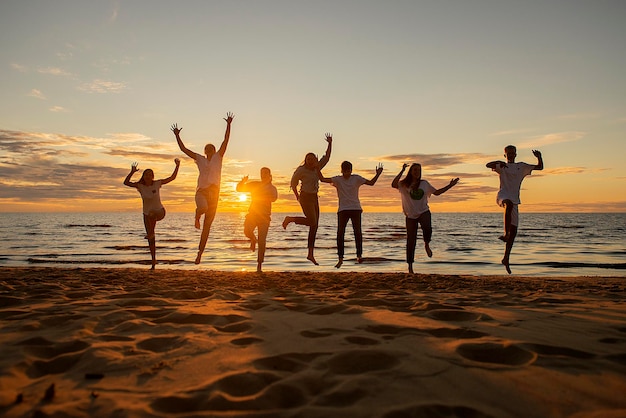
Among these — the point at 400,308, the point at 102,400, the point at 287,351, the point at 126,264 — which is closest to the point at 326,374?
the point at 287,351

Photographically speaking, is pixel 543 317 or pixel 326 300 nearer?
pixel 543 317

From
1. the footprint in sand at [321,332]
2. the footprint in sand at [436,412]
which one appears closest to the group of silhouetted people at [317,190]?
the footprint in sand at [321,332]

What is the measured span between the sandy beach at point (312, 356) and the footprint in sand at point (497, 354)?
2 centimetres

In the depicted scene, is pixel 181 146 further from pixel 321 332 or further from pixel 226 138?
pixel 321 332

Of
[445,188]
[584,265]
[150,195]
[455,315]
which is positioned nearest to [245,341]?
[455,315]

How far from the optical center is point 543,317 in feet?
14.2

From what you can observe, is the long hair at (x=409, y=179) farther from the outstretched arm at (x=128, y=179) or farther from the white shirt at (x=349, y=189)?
the outstretched arm at (x=128, y=179)

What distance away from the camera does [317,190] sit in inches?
357

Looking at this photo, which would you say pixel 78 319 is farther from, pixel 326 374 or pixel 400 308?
pixel 400 308

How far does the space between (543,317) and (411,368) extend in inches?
90.4

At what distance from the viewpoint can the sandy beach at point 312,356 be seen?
2334 millimetres

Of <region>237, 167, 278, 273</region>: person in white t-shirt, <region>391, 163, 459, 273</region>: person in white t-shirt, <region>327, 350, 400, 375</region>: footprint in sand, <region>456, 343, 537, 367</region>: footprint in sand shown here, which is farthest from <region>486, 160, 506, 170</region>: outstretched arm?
<region>327, 350, 400, 375</region>: footprint in sand

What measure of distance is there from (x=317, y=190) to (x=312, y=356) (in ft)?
20.3

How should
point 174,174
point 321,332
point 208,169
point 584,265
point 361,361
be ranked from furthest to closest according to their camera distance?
1. point 584,265
2. point 174,174
3. point 208,169
4. point 321,332
5. point 361,361
